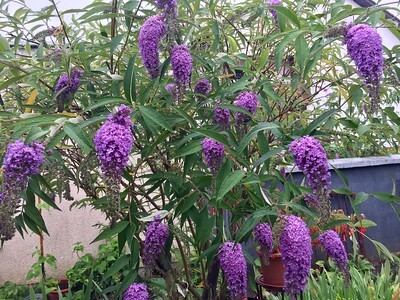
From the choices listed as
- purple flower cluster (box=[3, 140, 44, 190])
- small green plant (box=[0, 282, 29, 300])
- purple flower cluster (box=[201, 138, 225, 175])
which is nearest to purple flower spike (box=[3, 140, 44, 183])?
Answer: purple flower cluster (box=[3, 140, 44, 190])

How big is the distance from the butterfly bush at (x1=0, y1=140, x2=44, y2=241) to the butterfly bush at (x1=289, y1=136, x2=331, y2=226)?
2.04 feet

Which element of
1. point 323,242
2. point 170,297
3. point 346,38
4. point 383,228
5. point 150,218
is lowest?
point 383,228

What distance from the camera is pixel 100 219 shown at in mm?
3893

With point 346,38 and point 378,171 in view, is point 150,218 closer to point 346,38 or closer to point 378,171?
point 346,38

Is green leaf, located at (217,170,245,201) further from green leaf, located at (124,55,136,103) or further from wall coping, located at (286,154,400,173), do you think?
wall coping, located at (286,154,400,173)

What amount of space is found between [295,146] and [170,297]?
3.09 feet

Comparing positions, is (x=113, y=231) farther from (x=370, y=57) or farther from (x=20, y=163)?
(x=370, y=57)

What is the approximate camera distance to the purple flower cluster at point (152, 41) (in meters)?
1.15

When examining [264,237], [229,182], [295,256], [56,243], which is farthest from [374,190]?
[229,182]

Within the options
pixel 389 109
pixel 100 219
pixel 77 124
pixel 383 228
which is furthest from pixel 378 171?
pixel 77 124

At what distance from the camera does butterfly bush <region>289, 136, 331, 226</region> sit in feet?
3.25

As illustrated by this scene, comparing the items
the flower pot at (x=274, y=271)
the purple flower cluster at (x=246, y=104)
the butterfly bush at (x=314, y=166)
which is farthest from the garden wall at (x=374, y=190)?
the butterfly bush at (x=314, y=166)

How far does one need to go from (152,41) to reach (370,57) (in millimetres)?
570

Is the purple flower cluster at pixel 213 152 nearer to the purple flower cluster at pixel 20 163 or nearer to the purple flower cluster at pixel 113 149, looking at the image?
the purple flower cluster at pixel 113 149
